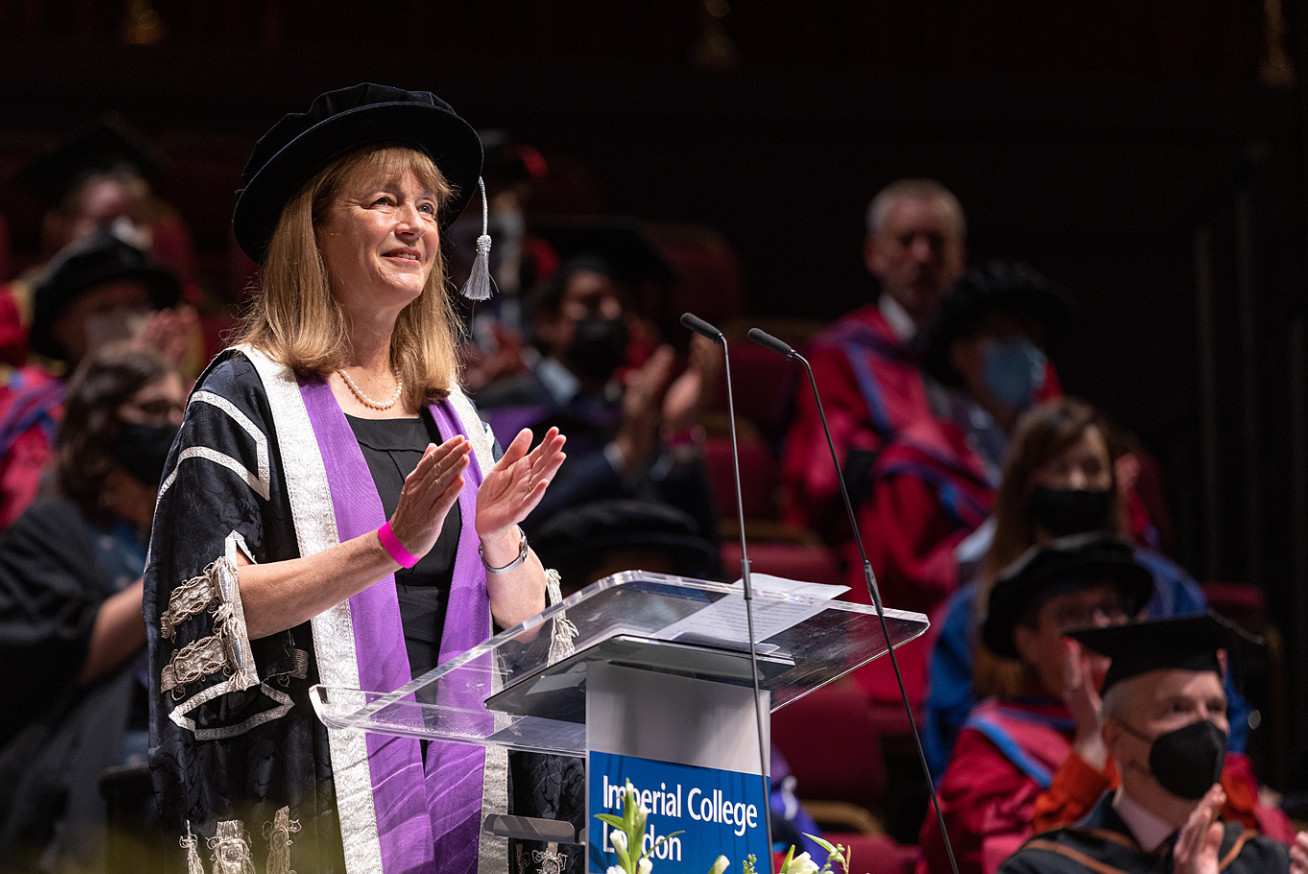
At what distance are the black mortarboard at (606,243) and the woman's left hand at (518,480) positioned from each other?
3447 mm

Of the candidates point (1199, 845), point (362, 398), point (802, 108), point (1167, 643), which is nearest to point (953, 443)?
point (802, 108)

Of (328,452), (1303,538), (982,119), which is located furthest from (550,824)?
(982,119)

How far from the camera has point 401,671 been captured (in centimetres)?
200

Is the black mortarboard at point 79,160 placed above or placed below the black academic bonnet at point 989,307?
above

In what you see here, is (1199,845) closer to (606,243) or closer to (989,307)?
(989,307)

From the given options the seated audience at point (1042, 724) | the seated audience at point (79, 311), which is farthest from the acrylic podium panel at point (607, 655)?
the seated audience at point (79, 311)

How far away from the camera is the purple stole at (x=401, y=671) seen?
1961 millimetres

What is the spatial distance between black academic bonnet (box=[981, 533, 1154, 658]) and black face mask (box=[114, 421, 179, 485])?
6.41 ft

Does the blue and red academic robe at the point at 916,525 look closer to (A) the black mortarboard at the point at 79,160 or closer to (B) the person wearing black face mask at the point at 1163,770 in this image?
(B) the person wearing black face mask at the point at 1163,770

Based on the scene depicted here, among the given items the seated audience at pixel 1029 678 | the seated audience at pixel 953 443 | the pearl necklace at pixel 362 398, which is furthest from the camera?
the seated audience at pixel 953 443

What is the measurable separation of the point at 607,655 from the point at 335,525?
0.46m

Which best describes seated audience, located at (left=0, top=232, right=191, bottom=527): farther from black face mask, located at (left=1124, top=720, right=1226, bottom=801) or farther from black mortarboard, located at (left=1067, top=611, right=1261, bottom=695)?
black face mask, located at (left=1124, top=720, right=1226, bottom=801)

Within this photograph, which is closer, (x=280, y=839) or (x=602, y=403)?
(x=280, y=839)

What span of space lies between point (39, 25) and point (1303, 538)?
536 centimetres
